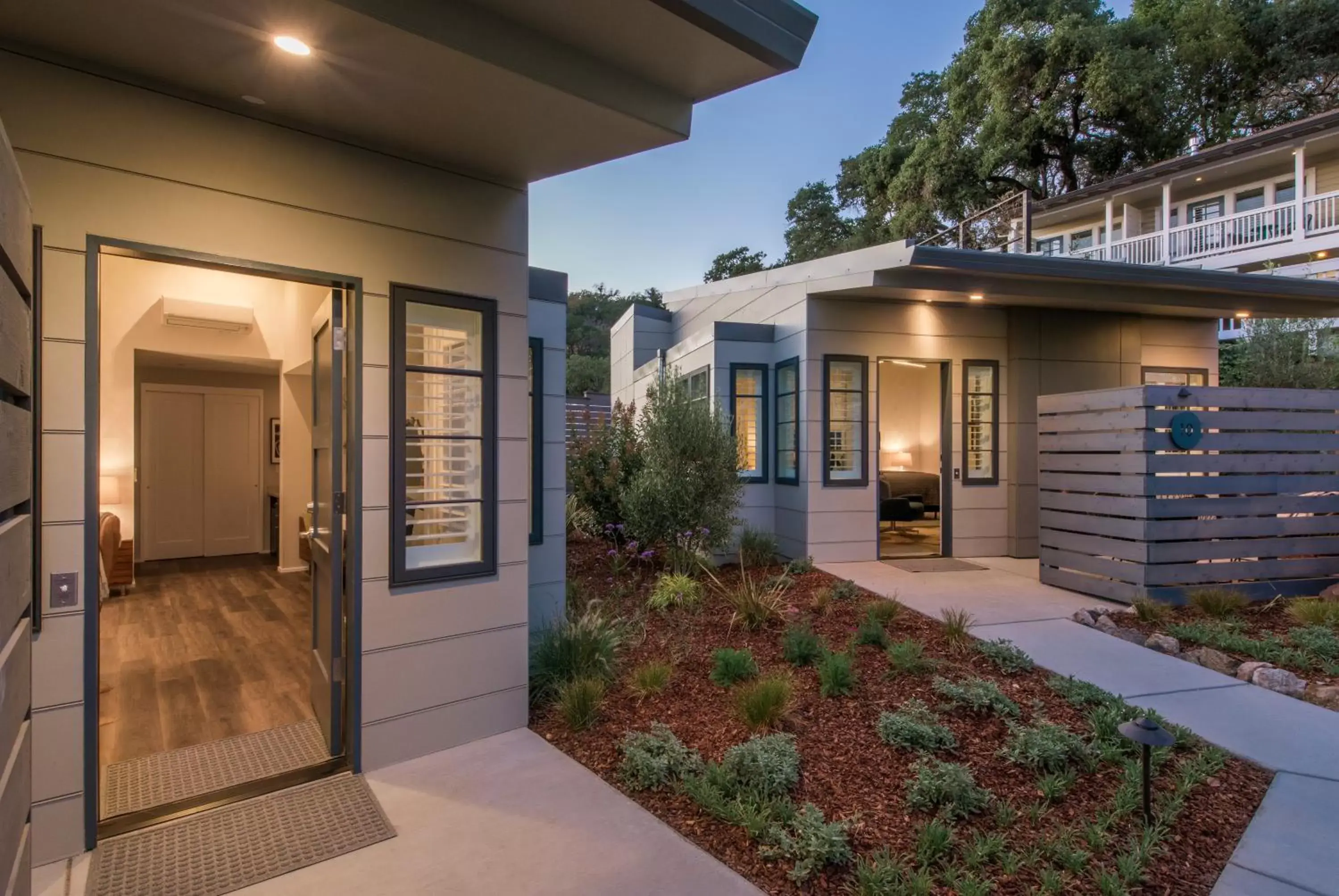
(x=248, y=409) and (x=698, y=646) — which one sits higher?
(x=248, y=409)

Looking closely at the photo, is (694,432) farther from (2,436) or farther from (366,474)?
(2,436)

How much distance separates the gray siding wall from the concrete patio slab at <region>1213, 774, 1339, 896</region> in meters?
3.04

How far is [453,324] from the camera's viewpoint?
3.54 meters

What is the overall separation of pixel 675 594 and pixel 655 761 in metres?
2.66

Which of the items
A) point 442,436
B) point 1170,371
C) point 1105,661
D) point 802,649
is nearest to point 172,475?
point 442,436

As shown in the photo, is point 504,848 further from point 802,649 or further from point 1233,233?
point 1233,233

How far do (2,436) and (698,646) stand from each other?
394 centimetres

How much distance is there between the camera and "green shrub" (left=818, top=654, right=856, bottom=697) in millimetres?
3777

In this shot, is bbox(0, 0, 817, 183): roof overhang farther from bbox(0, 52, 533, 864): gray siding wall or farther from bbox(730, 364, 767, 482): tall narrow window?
bbox(730, 364, 767, 482): tall narrow window

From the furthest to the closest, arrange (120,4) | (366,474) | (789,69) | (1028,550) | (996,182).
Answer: (996,182) → (1028,550) → (366,474) → (789,69) → (120,4)

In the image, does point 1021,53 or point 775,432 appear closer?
point 775,432

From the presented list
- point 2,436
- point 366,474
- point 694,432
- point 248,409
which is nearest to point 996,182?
point 694,432

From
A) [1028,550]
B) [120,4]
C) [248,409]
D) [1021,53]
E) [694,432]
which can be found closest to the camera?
[120,4]

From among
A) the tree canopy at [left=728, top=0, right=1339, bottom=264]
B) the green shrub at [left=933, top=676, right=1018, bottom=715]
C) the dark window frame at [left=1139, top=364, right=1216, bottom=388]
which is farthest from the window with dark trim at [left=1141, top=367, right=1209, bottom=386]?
the tree canopy at [left=728, top=0, right=1339, bottom=264]
